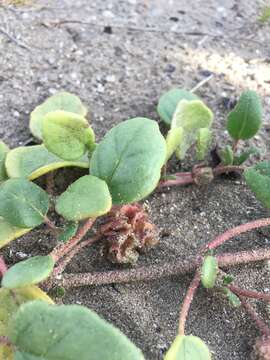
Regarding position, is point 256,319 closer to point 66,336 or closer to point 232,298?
point 232,298

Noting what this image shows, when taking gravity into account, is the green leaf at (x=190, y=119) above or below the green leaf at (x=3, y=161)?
above

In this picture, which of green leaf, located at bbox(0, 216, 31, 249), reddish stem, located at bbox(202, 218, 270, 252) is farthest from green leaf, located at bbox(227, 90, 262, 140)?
green leaf, located at bbox(0, 216, 31, 249)

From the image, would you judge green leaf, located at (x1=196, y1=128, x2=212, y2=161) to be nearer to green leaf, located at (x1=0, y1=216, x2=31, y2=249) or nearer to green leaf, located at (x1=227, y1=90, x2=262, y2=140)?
green leaf, located at (x1=227, y1=90, x2=262, y2=140)

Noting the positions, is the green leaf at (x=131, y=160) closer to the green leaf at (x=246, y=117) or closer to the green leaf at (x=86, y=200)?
the green leaf at (x=86, y=200)

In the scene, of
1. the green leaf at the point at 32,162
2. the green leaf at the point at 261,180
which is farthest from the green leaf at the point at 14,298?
the green leaf at the point at 261,180

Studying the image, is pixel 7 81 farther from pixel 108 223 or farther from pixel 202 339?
pixel 202 339

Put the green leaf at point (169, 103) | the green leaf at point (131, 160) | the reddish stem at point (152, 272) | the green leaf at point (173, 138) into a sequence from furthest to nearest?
the green leaf at point (169, 103) → the green leaf at point (173, 138) → the reddish stem at point (152, 272) → the green leaf at point (131, 160)
